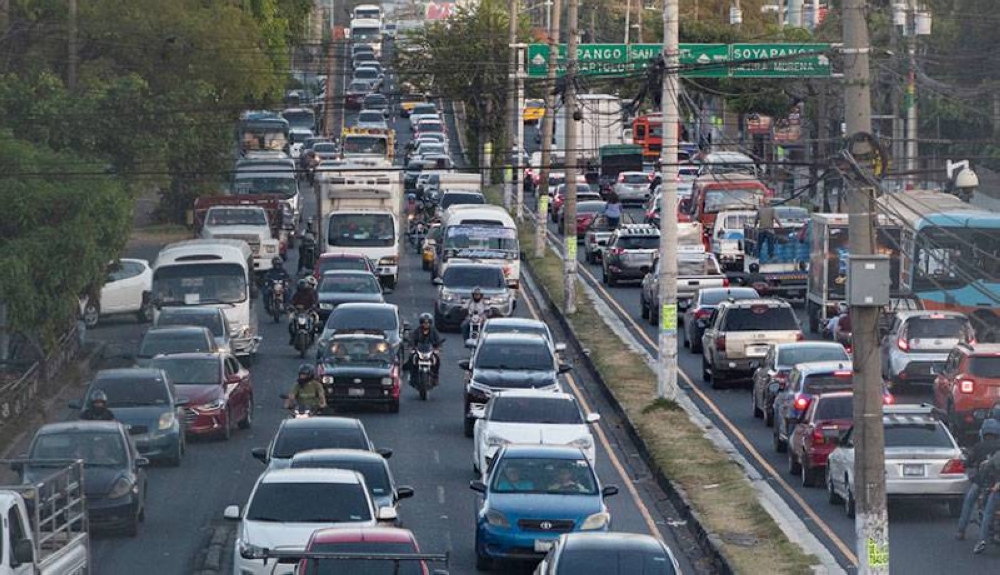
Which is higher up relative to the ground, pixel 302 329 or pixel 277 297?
pixel 277 297

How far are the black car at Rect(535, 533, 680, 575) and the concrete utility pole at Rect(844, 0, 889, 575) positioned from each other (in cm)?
246

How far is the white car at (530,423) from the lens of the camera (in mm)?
29375

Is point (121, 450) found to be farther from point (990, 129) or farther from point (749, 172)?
point (990, 129)

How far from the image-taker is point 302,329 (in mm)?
45438

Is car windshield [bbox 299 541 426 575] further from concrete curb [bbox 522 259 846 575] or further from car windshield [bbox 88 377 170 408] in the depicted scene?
car windshield [bbox 88 377 170 408]

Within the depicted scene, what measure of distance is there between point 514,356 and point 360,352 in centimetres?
323

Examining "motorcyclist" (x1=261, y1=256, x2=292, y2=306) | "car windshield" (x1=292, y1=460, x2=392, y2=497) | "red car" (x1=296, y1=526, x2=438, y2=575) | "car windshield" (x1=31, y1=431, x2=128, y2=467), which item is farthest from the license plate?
"motorcyclist" (x1=261, y1=256, x2=292, y2=306)

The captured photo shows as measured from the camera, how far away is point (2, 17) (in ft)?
206

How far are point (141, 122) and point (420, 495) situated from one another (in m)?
33.4

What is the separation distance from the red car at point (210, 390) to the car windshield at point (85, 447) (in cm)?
745

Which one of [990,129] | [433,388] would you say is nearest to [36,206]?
[433,388]

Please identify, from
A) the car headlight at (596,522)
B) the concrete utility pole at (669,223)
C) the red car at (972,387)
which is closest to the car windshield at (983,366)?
the red car at (972,387)

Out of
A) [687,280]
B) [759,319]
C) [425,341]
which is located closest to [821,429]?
[759,319]

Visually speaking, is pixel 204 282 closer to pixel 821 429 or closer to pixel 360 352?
pixel 360 352
